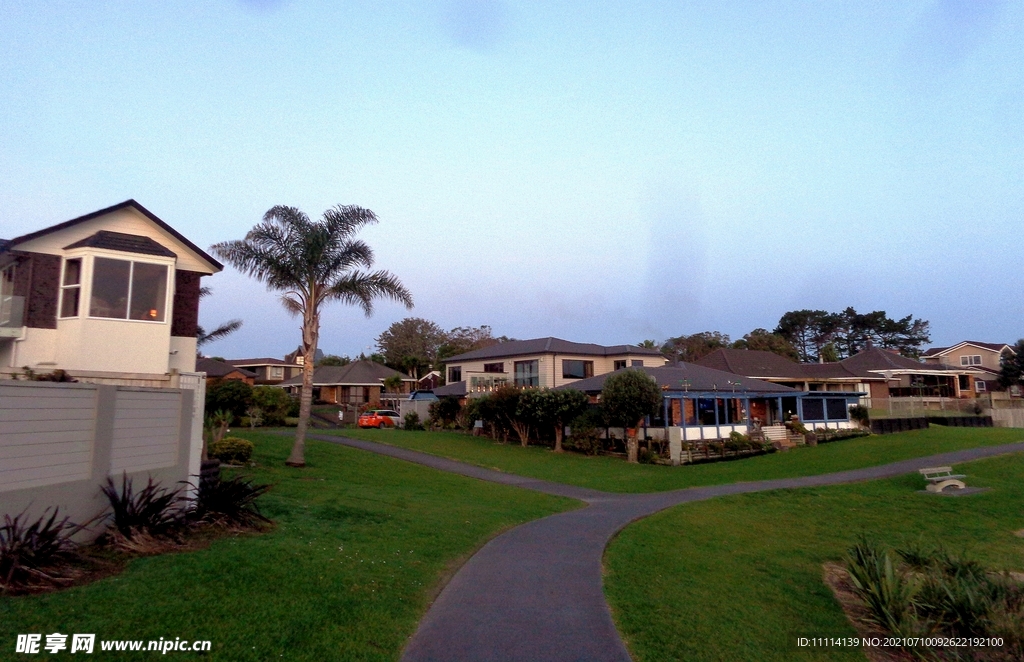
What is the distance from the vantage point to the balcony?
56.0ft

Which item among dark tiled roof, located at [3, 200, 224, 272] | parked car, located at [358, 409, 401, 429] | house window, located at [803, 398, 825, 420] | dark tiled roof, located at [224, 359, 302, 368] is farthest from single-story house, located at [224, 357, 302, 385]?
dark tiled roof, located at [3, 200, 224, 272]

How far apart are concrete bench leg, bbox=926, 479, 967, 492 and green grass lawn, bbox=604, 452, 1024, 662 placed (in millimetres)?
545

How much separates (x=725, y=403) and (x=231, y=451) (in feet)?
78.9

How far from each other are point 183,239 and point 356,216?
17.3 feet

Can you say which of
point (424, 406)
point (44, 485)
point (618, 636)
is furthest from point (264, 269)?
point (424, 406)

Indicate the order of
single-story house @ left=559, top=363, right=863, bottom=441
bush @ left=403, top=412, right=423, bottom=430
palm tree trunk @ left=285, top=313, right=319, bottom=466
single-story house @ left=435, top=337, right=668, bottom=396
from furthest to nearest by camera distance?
single-story house @ left=435, top=337, right=668, bottom=396
bush @ left=403, top=412, right=423, bottom=430
single-story house @ left=559, top=363, right=863, bottom=441
palm tree trunk @ left=285, top=313, right=319, bottom=466

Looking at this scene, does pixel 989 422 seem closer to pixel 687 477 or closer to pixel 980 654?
pixel 687 477

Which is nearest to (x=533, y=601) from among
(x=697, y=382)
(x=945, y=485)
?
(x=945, y=485)

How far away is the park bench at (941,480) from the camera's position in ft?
65.1

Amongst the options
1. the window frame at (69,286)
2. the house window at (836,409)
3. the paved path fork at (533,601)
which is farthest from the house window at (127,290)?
the house window at (836,409)

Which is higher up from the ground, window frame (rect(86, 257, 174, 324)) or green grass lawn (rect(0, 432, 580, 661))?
window frame (rect(86, 257, 174, 324))

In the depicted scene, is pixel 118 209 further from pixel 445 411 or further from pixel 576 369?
pixel 576 369

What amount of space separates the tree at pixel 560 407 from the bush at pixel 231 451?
55.2ft

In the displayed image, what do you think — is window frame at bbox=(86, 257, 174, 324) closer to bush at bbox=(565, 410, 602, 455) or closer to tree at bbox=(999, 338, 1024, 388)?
bush at bbox=(565, 410, 602, 455)
